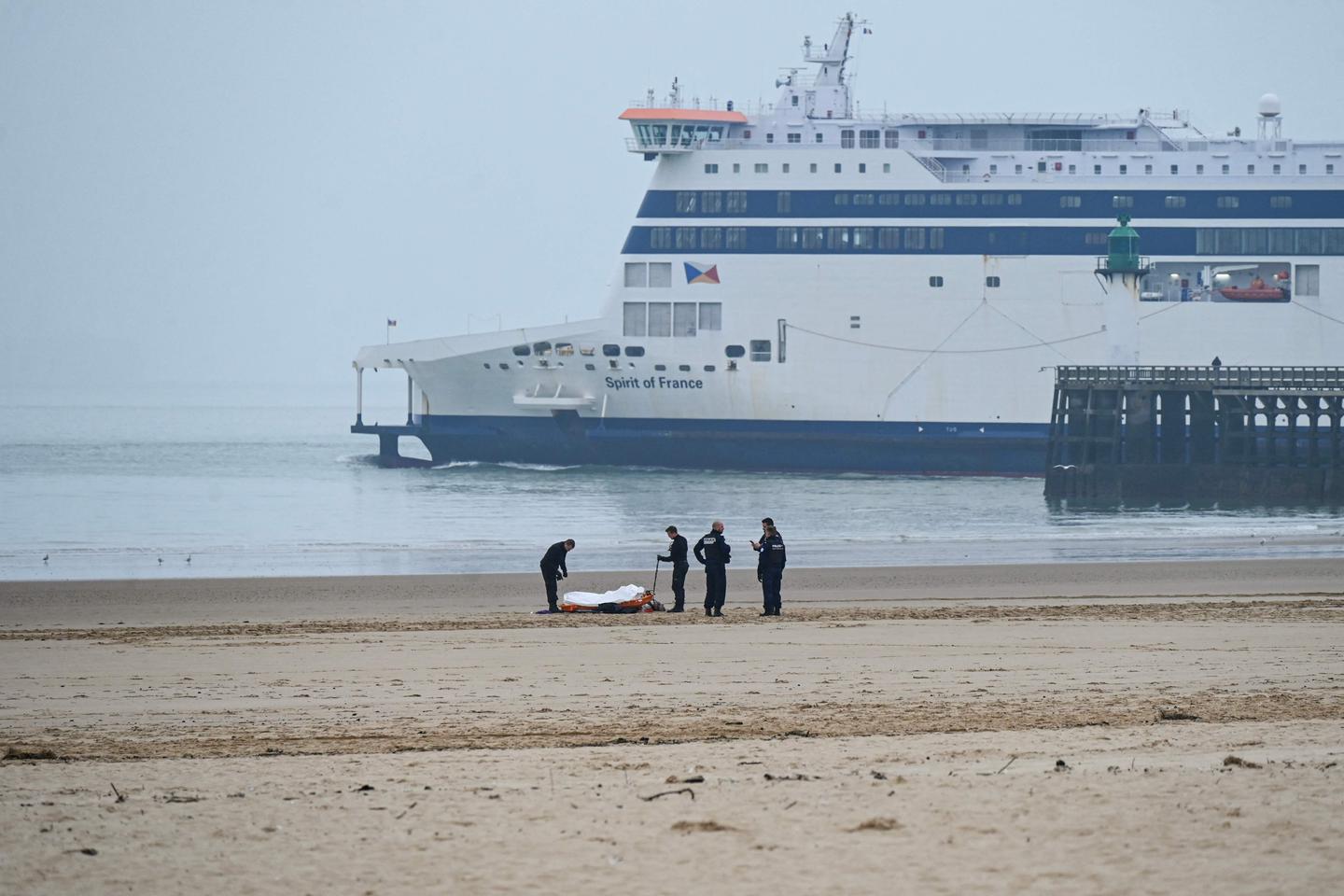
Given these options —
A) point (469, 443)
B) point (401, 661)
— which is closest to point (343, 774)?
point (401, 661)

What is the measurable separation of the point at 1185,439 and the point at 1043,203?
7.42 meters

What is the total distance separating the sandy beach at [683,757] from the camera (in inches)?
197

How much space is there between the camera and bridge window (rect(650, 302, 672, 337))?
129ft

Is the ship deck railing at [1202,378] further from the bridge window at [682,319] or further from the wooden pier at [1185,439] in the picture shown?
the bridge window at [682,319]

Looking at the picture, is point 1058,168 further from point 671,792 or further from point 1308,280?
point 671,792

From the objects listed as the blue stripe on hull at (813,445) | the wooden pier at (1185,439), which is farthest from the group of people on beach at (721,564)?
the blue stripe on hull at (813,445)

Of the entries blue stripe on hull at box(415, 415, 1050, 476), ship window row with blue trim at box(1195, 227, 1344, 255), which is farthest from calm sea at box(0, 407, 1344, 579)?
ship window row with blue trim at box(1195, 227, 1344, 255)

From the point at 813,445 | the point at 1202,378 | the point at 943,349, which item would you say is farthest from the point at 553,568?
the point at 943,349

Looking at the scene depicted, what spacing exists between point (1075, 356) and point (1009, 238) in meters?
3.44

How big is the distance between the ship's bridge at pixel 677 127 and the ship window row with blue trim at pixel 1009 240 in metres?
2.20

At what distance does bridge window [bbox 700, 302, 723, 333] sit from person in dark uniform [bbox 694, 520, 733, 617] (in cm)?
2605

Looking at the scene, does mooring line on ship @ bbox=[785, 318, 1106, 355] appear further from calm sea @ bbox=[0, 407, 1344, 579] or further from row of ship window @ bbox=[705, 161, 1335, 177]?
row of ship window @ bbox=[705, 161, 1335, 177]

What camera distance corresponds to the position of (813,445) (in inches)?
1537

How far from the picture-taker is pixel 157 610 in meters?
15.5
